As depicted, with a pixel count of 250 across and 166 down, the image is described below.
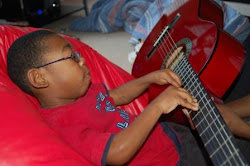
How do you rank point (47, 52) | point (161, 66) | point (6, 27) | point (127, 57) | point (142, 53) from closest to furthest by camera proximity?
point (47, 52) → point (6, 27) → point (161, 66) → point (142, 53) → point (127, 57)

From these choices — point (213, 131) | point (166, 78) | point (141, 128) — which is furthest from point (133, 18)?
point (213, 131)

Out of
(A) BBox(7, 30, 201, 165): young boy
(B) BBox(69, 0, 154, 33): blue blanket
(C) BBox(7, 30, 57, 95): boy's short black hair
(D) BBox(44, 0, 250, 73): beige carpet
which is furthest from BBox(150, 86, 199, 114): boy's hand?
(B) BBox(69, 0, 154, 33): blue blanket

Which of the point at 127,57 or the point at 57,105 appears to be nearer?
the point at 57,105

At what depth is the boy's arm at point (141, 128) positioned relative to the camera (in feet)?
2.63

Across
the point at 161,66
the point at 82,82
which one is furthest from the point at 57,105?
the point at 161,66

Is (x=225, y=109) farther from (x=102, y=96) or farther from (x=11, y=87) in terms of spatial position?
(x=11, y=87)

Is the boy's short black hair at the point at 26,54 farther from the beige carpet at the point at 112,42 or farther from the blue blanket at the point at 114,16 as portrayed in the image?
the blue blanket at the point at 114,16

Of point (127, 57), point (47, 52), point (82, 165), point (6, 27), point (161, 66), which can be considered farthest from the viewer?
point (127, 57)

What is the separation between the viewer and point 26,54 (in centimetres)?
93

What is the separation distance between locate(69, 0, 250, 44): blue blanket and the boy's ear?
4.58 feet

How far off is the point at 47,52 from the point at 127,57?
5.30ft

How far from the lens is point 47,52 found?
927mm

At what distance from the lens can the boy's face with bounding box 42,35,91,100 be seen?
0.93 m

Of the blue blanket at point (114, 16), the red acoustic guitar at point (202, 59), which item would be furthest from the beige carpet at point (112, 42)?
the red acoustic guitar at point (202, 59)
